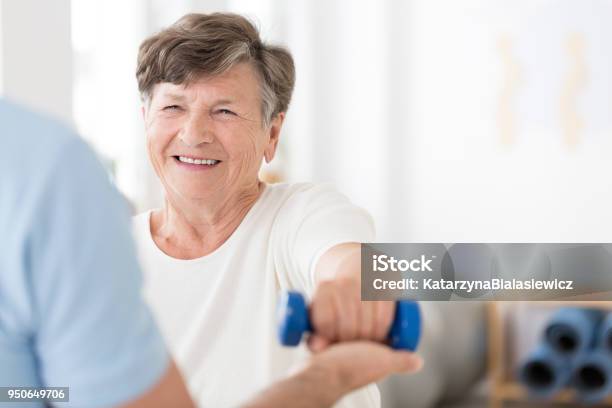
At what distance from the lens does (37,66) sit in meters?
0.68

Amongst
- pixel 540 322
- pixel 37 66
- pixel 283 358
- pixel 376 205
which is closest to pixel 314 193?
pixel 283 358

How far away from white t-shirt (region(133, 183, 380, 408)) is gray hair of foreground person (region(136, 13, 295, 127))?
115 mm

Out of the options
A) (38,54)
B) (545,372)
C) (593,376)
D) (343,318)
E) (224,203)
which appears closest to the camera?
(343,318)

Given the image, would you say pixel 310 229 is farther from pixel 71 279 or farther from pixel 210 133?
pixel 71 279

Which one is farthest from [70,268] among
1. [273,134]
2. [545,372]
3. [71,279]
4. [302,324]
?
[545,372]

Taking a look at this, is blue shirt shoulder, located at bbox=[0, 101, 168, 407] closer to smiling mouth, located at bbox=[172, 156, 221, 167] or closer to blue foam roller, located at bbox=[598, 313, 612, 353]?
smiling mouth, located at bbox=[172, 156, 221, 167]

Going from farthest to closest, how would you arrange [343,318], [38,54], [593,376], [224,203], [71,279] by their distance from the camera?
[593,376] → [224,203] → [38,54] → [343,318] → [71,279]

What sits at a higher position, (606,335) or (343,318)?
(343,318)

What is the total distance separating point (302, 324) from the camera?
21.5 inches

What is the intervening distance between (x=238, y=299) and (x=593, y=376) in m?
0.74

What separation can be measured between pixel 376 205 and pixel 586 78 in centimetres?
47

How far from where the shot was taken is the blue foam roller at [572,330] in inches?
48.4
